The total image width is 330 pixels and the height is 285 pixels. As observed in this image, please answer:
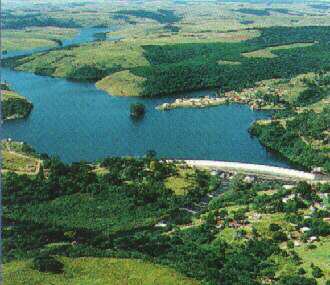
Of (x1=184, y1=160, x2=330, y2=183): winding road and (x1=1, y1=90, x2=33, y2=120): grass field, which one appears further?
(x1=1, y1=90, x2=33, y2=120): grass field

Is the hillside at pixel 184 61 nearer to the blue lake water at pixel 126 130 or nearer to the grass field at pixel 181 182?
the blue lake water at pixel 126 130

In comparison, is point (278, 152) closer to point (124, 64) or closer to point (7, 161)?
point (7, 161)

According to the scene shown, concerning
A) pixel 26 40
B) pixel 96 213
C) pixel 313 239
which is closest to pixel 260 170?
pixel 96 213

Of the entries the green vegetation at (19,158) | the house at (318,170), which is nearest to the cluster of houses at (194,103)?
the green vegetation at (19,158)

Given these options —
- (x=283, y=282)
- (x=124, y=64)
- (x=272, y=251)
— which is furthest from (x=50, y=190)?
(x=124, y=64)

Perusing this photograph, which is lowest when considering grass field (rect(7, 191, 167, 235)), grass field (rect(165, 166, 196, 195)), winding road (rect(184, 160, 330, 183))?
winding road (rect(184, 160, 330, 183))

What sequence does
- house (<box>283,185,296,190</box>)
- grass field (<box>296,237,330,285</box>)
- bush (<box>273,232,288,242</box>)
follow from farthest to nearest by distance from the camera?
house (<box>283,185,296,190</box>) → bush (<box>273,232,288,242</box>) → grass field (<box>296,237,330,285</box>)

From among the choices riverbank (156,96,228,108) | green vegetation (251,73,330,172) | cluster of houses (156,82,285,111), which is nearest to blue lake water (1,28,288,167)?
green vegetation (251,73,330,172)

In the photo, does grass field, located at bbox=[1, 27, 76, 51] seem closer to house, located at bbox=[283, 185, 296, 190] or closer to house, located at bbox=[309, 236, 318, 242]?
house, located at bbox=[283, 185, 296, 190]
